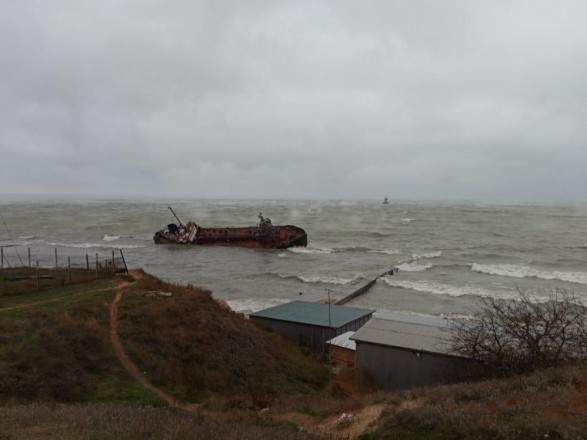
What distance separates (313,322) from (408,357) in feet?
20.1

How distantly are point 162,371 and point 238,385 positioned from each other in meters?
2.59

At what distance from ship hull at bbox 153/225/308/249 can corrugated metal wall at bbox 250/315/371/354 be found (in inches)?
1490

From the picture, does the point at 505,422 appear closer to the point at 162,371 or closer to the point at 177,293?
the point at 162,371

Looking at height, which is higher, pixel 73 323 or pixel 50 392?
pixel 73 323

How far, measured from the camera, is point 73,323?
15.6 meters

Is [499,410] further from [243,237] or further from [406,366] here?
[243,237]

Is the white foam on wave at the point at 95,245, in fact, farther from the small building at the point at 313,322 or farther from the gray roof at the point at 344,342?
the gray roof at the point at 344,342

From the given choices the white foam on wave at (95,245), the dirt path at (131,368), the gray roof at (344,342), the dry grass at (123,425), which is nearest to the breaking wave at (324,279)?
the gray roof at (344,342)

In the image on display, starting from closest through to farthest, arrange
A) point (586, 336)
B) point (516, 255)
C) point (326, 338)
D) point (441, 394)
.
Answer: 1. point (441, 394)
2. point (586, 336)
3. point (326, 338)
4. point (516, 255)

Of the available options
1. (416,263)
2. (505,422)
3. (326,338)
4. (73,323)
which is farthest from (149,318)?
(416,263)

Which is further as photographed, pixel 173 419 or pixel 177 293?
pixel 177 293

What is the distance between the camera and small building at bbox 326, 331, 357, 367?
59.6 feet

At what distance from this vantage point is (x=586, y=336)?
13.8 meters

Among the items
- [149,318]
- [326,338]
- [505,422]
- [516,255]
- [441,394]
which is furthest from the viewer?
[516,255]
